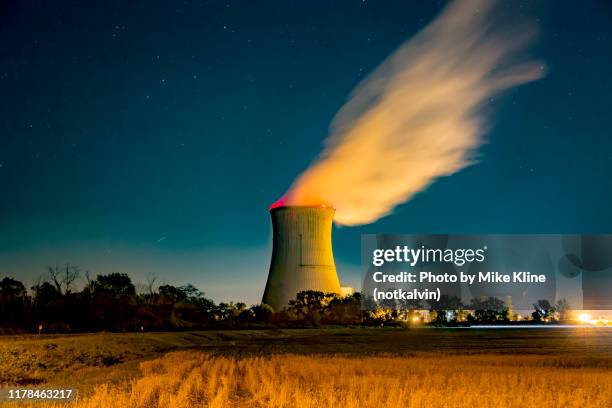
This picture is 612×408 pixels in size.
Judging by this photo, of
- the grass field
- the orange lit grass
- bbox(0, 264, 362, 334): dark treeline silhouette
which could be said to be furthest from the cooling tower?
the orange lit grass

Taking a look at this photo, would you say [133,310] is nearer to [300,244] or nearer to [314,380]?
[300,244]

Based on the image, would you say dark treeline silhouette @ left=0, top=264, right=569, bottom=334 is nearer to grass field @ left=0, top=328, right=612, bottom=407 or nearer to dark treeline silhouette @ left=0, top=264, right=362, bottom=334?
dark treeline silhouette @ left=0, top=264, right=362, bottom=334

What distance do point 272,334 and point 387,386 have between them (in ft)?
135

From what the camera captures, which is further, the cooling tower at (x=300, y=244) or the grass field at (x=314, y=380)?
the cooling tower at (x=300, y=244)

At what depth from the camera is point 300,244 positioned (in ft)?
196

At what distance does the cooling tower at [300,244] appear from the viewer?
2336 inches

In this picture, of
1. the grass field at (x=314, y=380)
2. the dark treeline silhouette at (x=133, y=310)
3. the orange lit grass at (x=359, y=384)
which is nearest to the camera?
the orange lit grass at (x=359, y=384)

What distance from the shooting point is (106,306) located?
211ft

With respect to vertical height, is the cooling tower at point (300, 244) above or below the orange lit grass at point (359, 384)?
above

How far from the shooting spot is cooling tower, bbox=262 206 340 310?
5934cm

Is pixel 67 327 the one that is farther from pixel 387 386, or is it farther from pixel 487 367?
pixel 387 386

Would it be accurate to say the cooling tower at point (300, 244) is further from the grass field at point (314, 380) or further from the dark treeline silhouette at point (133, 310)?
the grass field at point (314, 380)

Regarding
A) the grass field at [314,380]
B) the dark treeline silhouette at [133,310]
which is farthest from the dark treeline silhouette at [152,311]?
the grass field at [314,380]

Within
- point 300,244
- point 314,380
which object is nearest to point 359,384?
point 314,380
